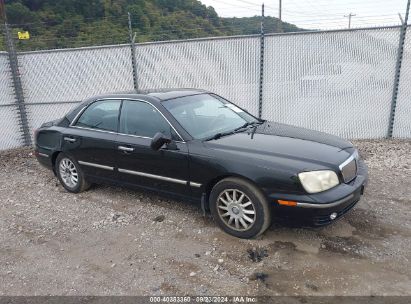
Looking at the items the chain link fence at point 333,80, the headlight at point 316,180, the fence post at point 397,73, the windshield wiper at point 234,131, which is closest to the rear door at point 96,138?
the windshield wiper at point 234,131

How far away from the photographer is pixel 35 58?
855 cm

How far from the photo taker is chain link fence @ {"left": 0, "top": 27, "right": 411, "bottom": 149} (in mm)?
7438

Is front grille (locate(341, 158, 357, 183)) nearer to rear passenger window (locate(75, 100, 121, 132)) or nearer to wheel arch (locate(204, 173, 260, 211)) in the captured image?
wheel arch (locate(204, 173, 260, 211))

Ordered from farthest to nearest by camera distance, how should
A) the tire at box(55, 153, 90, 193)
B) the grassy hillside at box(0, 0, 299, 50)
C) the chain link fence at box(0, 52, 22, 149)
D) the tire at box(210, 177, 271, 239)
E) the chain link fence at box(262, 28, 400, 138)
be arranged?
the grassy hillside at box(0, 0, 299, 50)
the chain link fence at box(0, 52, 22, 149)
the chain link fence at box(262, 28, 400, 138)
the tire at box(55, 153, 90, 193)
the tire at box(210, 177, 271, 239)

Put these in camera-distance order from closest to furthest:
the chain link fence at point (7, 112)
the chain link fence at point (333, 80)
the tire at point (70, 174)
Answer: the tire at point (70, 174)
the chain link fence at point (333, 80)
the chain link fence at point (7, 112)

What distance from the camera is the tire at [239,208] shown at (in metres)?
3.71

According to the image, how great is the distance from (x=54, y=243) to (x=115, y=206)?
104 cm

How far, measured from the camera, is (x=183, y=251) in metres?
3.84

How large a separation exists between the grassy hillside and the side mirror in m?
8.92

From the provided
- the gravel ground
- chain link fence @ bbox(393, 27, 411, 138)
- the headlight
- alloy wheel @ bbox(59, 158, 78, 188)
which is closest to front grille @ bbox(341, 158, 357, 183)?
the headlight

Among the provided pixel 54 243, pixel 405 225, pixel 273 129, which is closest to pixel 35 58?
pixel 54 243

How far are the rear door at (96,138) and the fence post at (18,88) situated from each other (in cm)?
A: 404

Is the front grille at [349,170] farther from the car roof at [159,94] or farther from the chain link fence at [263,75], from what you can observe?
the chain link fence at [263,75]

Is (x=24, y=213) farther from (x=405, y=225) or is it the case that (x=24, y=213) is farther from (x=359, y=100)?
(x=359, y=100)
